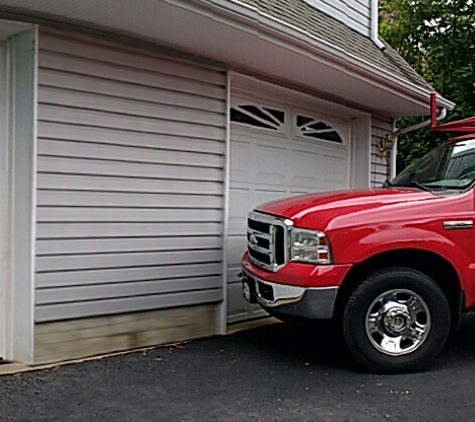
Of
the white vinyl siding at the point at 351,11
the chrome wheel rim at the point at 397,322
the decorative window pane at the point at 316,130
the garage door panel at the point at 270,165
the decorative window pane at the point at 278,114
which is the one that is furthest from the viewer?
the white vinyl siding at the point at 351,11

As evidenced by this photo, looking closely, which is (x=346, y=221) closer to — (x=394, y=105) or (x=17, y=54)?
(x=17, y=54)

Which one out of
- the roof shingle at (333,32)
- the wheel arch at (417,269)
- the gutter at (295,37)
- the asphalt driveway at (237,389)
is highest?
the roof shingle at (333,32)

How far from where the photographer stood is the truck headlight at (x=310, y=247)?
457 cm

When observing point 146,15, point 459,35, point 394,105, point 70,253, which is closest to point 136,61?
point 146,15

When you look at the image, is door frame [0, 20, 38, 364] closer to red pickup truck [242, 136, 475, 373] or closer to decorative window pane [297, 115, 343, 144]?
red pickup truck [242, 136, 475, 373]

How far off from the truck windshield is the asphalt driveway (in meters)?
1.51

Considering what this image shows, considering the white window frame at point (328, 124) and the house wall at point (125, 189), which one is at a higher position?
the white window frame at point (328, 124)

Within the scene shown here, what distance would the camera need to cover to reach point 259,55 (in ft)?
19.0

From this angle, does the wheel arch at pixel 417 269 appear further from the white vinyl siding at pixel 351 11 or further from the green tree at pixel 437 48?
the green tree at pixel 437 48

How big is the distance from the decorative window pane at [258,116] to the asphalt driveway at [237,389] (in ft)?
8.28

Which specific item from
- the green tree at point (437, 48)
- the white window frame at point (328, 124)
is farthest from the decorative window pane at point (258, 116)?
the green tree at point (437, 48)

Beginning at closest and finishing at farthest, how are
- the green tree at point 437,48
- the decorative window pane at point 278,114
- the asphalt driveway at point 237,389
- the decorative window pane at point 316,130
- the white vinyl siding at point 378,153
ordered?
the asphalt driveway at point 237,389, the decorative window pane at point 278,114, the decorative window pane at point 316,130, the white vinyl siding at point 378,153, the green tree at point 437,48

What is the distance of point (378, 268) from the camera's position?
480 cm

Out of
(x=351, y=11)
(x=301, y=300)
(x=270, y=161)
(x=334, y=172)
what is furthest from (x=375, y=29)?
(x=301, y=300)
